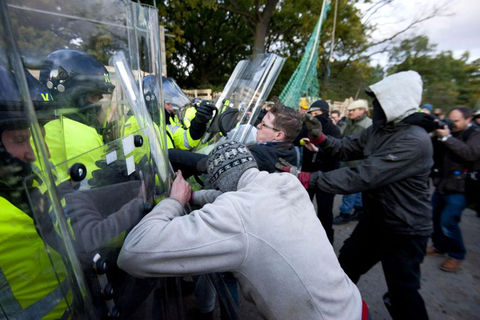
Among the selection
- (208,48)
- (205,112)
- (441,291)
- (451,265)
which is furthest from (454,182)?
(208,48)

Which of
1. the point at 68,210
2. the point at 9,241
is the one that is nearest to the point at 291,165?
the point at 68,210

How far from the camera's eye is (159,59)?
1184 mm

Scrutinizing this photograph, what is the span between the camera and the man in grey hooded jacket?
184cm

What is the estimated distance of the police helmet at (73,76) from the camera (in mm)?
845

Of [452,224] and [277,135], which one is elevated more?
[277,135]

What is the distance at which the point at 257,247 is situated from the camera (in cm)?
92

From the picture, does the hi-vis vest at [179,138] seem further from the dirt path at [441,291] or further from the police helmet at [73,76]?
the dirt path at [441,291]

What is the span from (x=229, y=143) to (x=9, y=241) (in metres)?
0.81

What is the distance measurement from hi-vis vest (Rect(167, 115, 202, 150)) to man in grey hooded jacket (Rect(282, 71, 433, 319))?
2.47 ft

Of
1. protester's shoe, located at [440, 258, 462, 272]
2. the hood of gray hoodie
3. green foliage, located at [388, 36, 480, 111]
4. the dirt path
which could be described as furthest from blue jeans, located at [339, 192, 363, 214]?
green foliage, located at [388, 36, 480, 111]

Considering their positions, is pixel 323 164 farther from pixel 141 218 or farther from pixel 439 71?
pixel 439 71

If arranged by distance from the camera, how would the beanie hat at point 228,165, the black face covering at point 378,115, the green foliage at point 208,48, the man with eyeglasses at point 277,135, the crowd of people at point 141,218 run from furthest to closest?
the green foliage at point 208,48
the black face covering at point 378,115
the man with eyeglasses at point 277,135
the beanie hat at point 228,165
the crowd of people at point 141,218

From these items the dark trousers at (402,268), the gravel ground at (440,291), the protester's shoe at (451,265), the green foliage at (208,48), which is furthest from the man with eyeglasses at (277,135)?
the green foliage at (208,48)

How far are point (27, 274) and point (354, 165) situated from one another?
179 inches
